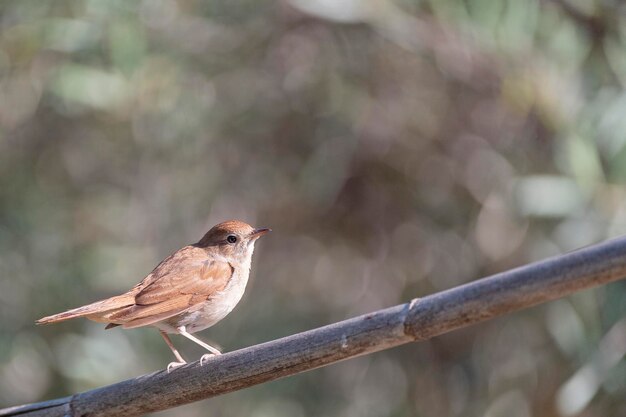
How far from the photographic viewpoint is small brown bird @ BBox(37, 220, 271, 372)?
342 cm

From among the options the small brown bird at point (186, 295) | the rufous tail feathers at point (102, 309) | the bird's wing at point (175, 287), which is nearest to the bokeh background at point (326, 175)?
the small brown bird at point (186, 295)

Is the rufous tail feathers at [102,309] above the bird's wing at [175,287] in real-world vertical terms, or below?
above

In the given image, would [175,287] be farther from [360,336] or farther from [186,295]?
[360,336]

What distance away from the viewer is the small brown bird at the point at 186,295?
3.42 metres

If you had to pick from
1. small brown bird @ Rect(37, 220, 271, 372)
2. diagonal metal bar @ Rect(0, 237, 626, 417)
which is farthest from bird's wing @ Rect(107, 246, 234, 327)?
diagonal metal bar @ Rect(0, 237, 626, 417)

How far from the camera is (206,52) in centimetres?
650

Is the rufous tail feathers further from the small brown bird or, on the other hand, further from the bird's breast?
the bird's breast

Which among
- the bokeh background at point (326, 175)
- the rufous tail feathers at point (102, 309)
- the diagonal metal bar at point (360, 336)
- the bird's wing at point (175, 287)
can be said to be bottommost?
the bokeh background at point (326, 175)

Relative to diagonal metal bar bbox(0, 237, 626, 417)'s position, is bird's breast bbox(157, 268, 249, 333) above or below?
below

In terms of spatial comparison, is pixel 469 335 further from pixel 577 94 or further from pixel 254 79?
pixel 254 79

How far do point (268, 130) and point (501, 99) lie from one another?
167cm

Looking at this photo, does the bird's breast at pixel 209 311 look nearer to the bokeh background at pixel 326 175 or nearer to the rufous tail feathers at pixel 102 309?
the rufous tail feathers at pixel 102 309

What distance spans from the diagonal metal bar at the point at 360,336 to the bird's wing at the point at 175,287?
0.73 metres

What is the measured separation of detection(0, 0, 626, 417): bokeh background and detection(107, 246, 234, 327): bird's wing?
2073 millimetres
